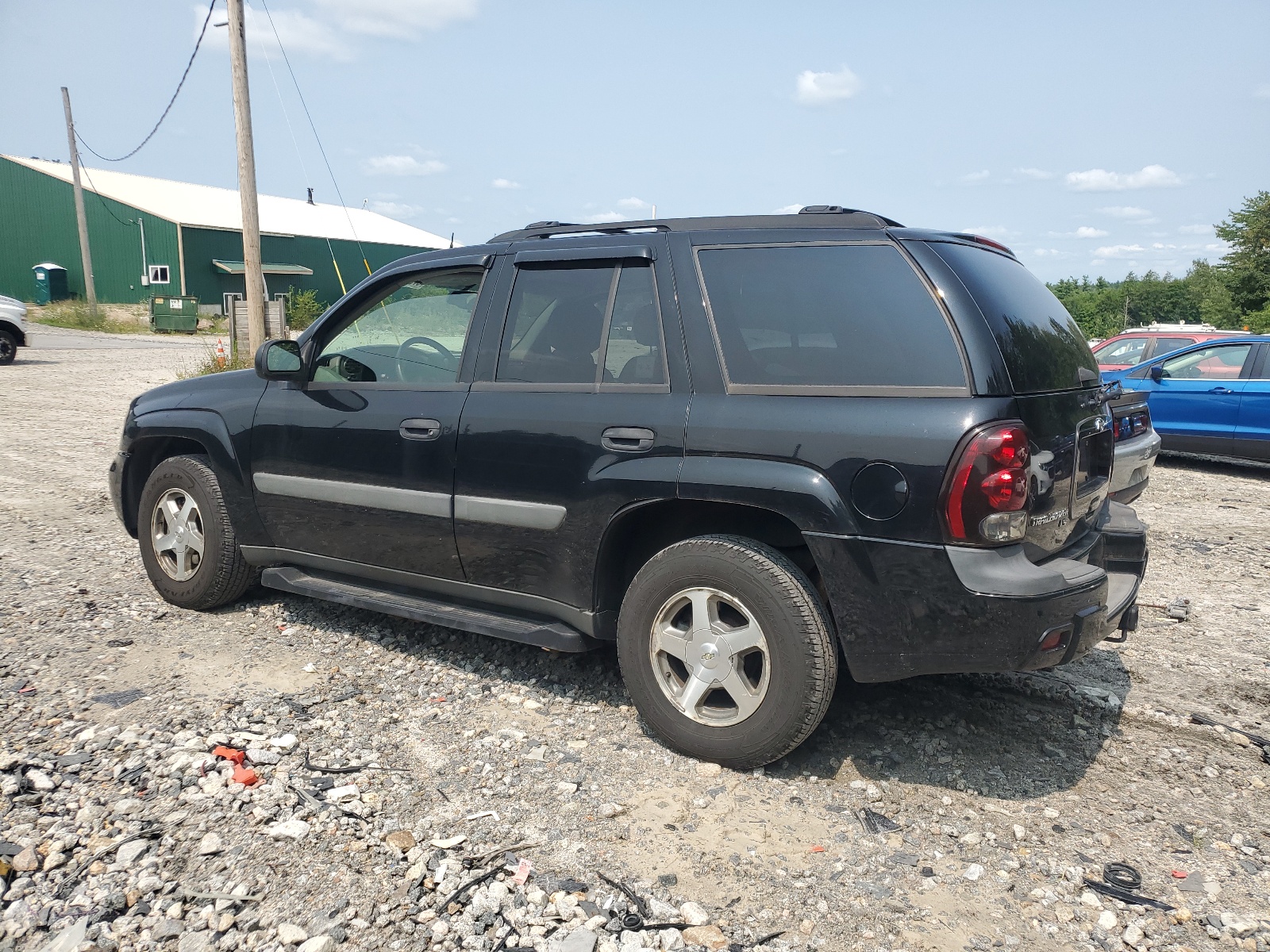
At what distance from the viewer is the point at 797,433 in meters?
3.34

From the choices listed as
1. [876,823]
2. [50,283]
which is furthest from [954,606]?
[50,283]

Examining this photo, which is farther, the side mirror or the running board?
the side mirror

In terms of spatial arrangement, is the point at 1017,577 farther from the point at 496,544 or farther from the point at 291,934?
the point at 291,934

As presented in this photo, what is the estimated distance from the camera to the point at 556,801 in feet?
11.0

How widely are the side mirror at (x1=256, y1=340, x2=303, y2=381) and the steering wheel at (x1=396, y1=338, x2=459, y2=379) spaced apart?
546mm

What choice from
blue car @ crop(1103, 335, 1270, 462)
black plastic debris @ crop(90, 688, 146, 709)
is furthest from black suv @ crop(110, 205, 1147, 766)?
blue car @ crop(1103, 335, 1270, 462)

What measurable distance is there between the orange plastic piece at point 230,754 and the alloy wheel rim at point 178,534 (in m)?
1.76

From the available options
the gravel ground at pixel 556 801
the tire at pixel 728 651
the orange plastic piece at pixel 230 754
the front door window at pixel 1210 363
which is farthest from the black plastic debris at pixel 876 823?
the front door window at pixel 1210 363

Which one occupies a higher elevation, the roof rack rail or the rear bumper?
the roof rack rail

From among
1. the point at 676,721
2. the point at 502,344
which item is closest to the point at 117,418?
the point at 502,344

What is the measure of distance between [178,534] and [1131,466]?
19.9 ft

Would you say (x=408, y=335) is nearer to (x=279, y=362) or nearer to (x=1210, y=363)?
(x=279, y=362)

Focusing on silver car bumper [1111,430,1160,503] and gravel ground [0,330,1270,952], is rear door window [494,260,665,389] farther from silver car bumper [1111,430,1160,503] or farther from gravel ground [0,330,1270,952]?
silver car bumper [1111,430,1160,503]

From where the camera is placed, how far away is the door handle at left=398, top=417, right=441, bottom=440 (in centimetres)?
420
